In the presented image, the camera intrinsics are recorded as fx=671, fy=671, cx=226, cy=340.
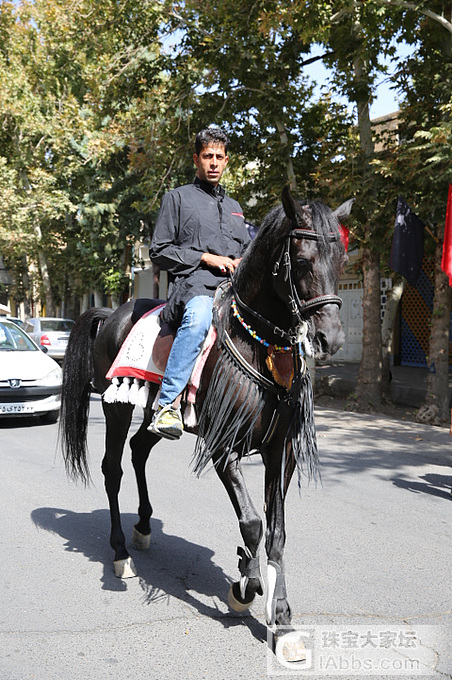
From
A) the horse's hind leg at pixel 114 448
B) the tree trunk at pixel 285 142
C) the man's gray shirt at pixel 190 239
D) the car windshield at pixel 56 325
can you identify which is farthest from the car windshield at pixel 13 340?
the car windshield at pixel 56 325

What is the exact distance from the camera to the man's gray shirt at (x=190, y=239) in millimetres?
3809

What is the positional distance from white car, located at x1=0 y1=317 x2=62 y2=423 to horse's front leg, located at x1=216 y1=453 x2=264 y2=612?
6861mm

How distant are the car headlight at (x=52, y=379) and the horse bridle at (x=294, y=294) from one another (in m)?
7.44

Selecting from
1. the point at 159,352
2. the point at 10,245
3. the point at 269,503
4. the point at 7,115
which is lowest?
the point at 269,503

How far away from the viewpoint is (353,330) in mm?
24469

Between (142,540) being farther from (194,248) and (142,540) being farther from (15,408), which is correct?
(15,408)

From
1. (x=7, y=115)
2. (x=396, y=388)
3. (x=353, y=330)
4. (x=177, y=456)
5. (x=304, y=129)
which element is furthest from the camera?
(x=7, y=115)

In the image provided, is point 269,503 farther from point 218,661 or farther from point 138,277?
point 138,277

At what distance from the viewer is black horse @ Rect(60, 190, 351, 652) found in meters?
3.02

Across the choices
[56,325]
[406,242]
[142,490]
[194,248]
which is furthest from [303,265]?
[56,325]

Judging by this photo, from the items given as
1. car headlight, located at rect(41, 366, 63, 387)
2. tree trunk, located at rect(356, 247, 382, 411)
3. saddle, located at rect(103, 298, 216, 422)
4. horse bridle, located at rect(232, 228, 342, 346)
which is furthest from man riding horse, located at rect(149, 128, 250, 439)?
tree trunk, located at rect(356, 247, 382, 411)

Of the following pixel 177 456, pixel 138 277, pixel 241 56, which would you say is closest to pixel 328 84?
pixel 241 56

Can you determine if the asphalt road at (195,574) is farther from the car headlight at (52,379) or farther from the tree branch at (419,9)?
the tree branch at (419,9)

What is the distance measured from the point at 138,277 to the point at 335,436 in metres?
30.2
